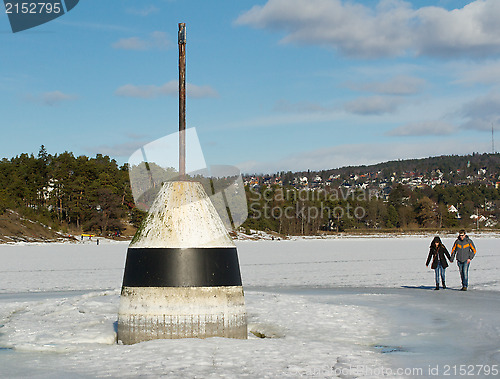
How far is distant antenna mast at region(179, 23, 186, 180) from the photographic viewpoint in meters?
10.0

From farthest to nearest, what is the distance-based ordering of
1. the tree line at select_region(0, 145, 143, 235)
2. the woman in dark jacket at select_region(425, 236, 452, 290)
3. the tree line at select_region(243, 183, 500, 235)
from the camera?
1. the tree line at select_region(243, 183, 500, 235)
2. the tree line at select_region(0, 145, 143, 235)
3. the woman in dark jacket at select_region(425, 236, 452, 290)

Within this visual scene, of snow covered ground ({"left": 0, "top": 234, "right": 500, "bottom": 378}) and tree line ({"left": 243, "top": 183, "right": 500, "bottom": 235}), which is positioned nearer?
snow covered ground ({"left": 0, "top": 234, "right": 500, "bottom": 378})

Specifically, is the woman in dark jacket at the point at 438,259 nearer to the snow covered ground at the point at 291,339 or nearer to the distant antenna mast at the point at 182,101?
the snow covered ground at the point at 291,339

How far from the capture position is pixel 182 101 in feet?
33.1

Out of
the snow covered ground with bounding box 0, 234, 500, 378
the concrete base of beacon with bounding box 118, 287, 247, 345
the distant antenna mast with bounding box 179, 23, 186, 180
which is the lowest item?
the snow covered ground with bounding box 0, 234, 500, 378

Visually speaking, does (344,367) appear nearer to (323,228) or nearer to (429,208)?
(323,228)

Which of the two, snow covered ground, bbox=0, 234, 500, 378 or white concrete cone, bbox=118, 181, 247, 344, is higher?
white concrete cone, bbox=118, 181, 247, 344

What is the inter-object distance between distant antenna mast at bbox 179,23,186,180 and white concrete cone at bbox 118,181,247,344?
703 mm

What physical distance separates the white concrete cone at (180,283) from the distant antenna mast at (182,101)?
703mm

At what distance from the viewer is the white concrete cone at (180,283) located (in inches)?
366

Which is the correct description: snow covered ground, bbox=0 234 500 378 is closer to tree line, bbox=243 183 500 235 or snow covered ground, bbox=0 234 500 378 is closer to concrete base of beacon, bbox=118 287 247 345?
concrete base of beacon, bbox=118 287 247 345

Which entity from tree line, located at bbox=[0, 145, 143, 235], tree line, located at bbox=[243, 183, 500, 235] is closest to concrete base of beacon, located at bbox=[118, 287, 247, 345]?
tree line, located at bbox=[0, 145, 143, 235]

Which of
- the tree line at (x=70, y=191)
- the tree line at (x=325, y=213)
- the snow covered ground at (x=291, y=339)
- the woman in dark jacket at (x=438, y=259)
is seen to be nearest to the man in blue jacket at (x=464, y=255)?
the woman in dark jacket at (x=438, y=259)

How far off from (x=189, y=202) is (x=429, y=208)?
189317 mm
